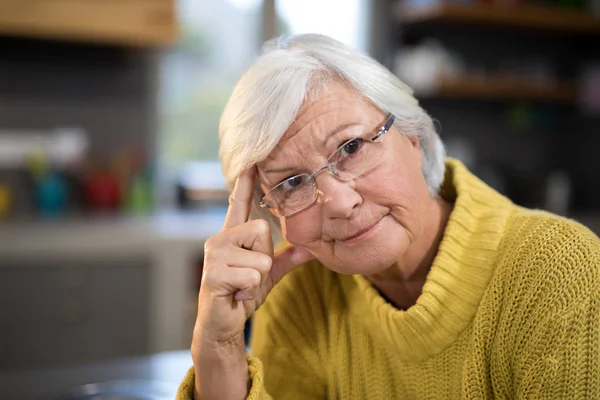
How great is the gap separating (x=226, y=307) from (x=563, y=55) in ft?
13.1

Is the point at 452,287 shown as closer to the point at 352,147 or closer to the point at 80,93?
the point at 352,147

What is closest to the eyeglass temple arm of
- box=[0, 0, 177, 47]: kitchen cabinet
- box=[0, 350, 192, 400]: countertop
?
box=[0, 350, 192, 400]: countertop

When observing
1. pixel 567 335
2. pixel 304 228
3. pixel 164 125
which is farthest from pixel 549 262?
pixel 164 125

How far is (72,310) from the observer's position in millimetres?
3184

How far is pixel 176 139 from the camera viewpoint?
13.1ft

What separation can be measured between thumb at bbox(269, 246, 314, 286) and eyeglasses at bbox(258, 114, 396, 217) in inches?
5.9

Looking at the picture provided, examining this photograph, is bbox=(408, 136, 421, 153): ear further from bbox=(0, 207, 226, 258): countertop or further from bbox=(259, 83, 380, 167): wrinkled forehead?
bbox=(0, 207, 226, 258): countertop

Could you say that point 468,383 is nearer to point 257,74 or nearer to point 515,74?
point 257,74

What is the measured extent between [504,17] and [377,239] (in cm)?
316

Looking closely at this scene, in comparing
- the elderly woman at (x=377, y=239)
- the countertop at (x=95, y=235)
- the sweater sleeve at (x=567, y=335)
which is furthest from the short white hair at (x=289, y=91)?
the countertop at (x=95, y=235)

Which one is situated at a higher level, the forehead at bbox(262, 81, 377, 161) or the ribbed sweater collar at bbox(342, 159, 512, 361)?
the forehead at bbox(262, 81, 377, 161)

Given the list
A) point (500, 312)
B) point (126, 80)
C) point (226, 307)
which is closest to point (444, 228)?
point (500, 312)

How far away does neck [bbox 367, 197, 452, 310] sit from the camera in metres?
1.32

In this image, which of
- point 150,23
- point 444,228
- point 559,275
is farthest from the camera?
point 150,23
